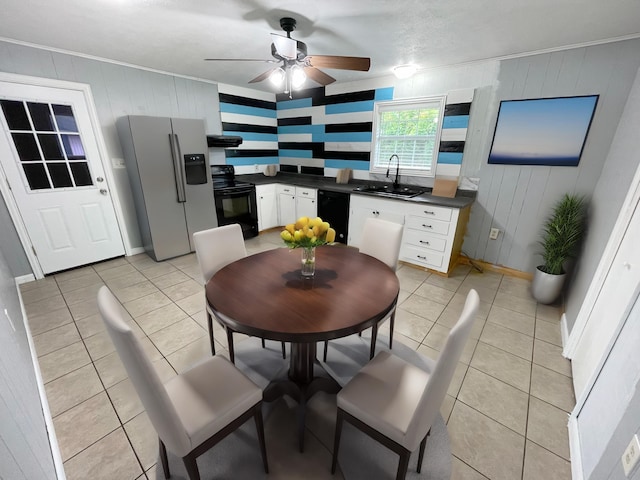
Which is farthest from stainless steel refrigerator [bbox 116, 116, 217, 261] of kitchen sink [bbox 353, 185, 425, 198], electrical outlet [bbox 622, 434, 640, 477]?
electrical outlet [bbox 622, 434, 640, 477]

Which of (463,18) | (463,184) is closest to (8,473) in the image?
(463,18)

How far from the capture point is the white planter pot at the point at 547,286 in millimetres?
2490

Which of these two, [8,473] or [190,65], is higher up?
[190,65]

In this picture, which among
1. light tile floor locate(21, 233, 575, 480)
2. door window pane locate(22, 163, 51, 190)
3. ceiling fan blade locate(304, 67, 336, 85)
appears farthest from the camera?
door window pane locate(22, 163, 51, 190)

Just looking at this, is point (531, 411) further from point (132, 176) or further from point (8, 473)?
point (132, 176)

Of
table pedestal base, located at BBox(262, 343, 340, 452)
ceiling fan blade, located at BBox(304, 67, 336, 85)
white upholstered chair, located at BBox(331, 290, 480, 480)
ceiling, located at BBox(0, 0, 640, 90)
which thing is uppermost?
ceiling, located at BBox(0, 0, 640, 90)

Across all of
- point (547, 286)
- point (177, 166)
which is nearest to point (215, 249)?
point (177, 166)

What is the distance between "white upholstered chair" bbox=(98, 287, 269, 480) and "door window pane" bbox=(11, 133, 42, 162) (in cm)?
307

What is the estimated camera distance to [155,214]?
10.8 feet

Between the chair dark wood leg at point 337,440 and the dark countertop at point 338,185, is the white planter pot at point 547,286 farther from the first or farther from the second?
the chair dark wood leg at point 337,440

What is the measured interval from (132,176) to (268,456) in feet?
11.3

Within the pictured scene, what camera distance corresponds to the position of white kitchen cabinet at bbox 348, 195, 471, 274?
2959 millimetres

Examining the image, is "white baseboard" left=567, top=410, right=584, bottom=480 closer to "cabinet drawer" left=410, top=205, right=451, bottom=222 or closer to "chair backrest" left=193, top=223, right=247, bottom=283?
"cabinet drawer" left=410, top=205, right=451, bottom=222

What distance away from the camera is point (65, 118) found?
289cm
